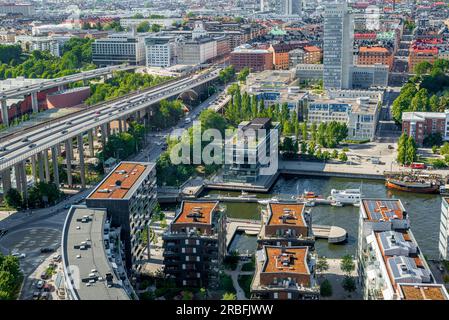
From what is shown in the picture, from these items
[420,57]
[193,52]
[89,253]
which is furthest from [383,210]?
[193,52]

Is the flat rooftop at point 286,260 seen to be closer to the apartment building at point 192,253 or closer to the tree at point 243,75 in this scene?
the apartment building at point 192,253

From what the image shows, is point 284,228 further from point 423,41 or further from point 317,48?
point 423,41

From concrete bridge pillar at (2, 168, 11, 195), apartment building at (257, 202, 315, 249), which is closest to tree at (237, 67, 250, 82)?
concrete bridge pillar at (2, 168, 11, 195)

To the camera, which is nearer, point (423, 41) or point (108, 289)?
point (108, 289)

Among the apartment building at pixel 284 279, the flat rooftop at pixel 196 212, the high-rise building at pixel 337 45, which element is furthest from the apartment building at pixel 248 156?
the high-rise building at pixel 337 45

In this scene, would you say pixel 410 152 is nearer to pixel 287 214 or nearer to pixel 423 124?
pixel 423 124
